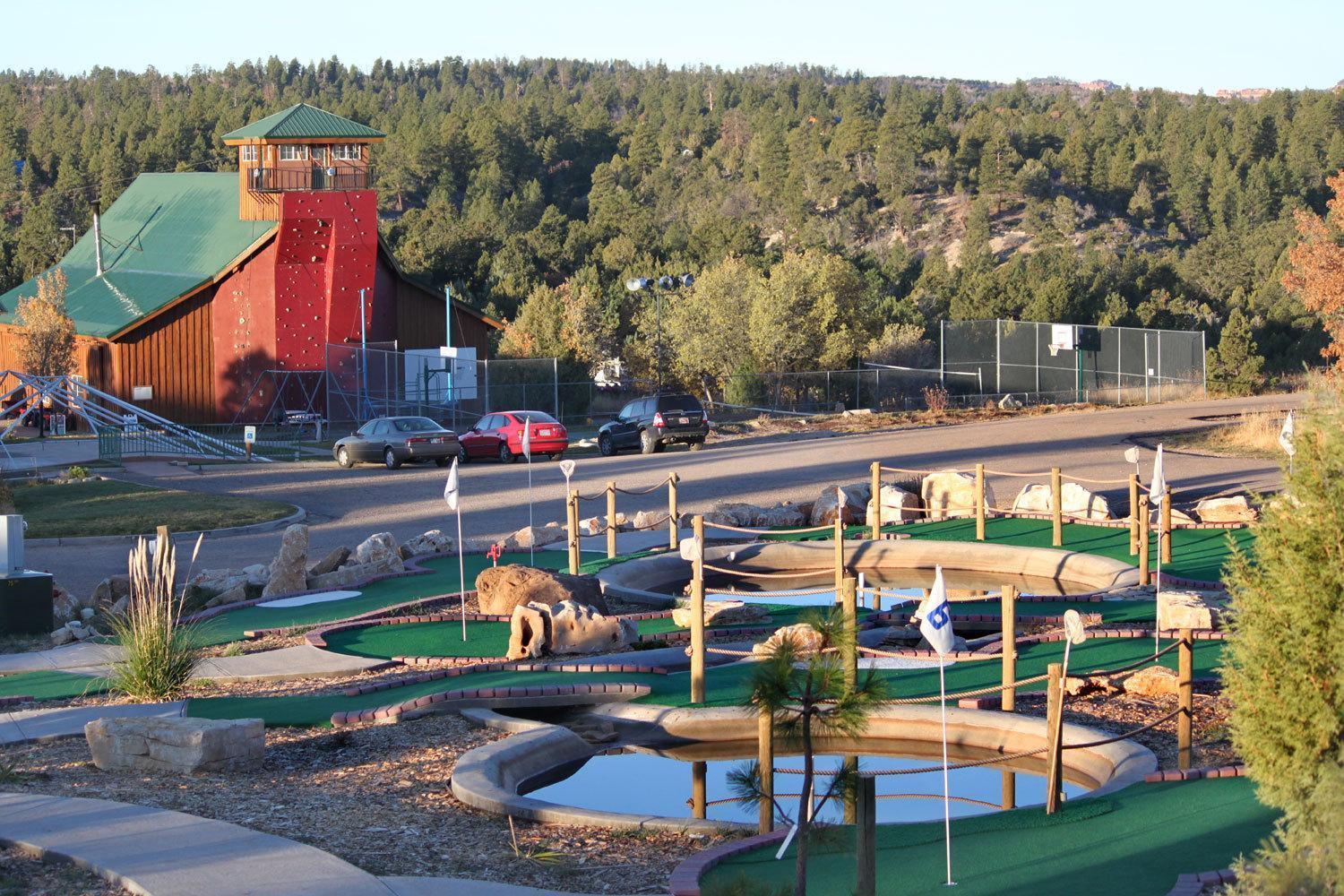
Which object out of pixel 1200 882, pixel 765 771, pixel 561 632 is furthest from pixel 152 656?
pixel 1200 882

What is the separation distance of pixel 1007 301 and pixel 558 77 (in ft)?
441

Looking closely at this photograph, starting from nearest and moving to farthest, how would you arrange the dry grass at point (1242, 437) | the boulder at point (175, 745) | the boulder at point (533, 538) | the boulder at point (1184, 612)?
the boulder at point (175, 745)
the boulder at point (1184, 612)
the boulder at point (533, 538)
the dry grass at point (1242, 437)

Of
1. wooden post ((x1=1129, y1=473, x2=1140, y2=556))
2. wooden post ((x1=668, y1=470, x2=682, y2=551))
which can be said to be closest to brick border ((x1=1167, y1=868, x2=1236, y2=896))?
wooden post ((x1=1129, y1=473, x2=1140, y2=556))

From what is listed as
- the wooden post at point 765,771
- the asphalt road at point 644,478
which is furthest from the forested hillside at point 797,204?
the wooden post at point 765,771

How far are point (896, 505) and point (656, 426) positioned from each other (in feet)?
48.6

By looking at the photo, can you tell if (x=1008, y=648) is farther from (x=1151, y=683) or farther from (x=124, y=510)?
(x=124, y=510)

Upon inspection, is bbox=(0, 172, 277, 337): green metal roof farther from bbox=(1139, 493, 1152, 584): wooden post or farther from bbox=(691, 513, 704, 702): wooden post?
bbox=(691, 513, 704, 702): wooden post

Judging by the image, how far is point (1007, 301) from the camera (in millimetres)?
68688

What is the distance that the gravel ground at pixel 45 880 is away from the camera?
7312 millimetres

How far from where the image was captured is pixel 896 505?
904 inches

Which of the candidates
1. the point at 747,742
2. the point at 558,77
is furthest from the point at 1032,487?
the point at 558,77

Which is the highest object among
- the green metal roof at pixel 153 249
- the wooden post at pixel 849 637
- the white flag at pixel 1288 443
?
the green metal roof at pixel 153 249

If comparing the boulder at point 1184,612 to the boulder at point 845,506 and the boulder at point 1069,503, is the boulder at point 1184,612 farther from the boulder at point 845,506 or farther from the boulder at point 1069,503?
the boulder at point 845,506

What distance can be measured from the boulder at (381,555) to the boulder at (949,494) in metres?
7.79
